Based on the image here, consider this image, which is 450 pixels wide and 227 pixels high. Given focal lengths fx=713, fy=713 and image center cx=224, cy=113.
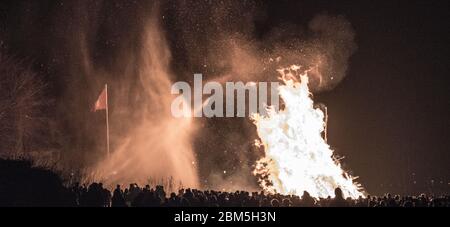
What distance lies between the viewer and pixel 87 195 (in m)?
15.3

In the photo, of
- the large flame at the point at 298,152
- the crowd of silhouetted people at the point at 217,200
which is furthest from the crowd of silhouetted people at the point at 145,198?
the large flame at the point at 298,152

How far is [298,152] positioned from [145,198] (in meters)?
8.93

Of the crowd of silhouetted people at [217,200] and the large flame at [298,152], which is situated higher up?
the large flame at [298,152]

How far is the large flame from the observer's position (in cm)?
2220

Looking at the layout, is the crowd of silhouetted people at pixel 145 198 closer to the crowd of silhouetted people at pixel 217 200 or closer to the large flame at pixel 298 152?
the crowd of silhouetted people at pixel 217 200

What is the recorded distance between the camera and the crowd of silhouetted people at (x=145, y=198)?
49.6ft

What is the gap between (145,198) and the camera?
1484 cm

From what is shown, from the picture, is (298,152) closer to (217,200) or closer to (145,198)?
(217,200)

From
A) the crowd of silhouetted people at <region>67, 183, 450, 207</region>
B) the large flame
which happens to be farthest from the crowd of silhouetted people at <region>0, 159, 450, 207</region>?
the large flame

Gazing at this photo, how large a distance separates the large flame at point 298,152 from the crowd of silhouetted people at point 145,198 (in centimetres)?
587
